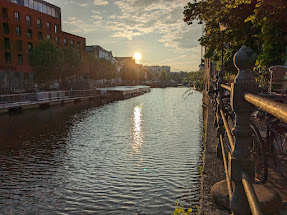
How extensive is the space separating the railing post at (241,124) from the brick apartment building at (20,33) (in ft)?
118

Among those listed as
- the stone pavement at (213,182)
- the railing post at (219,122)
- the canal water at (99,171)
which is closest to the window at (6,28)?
the canal water at (99,171)

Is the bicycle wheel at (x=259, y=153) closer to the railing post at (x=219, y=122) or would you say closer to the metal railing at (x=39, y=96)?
the railing post at (x=219, y=122)

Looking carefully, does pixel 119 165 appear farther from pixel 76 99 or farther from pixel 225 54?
pixel 76 99

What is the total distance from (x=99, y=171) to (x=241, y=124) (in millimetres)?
6095

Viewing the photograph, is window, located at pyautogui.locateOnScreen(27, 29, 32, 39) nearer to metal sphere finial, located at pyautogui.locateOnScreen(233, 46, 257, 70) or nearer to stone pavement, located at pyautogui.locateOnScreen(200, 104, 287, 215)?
stone pavement, located at pyautogui.locateOnScreen(200, 104, 287, 215)

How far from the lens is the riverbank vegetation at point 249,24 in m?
5.25

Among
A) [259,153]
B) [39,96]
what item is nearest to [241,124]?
[259,153]

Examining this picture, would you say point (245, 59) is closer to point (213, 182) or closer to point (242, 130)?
point (242, 130)

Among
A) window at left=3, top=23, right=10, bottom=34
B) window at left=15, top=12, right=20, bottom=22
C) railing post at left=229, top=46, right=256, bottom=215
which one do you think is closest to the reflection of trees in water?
railing post at left=229, top=46, right=256, bottom=215

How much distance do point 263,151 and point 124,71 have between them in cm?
9021

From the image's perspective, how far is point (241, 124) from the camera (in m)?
1.67

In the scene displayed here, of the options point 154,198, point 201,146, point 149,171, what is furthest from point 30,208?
point 201,146

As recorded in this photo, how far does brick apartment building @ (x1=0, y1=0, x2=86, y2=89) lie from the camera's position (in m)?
37.1

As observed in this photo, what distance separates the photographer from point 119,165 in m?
7.62
